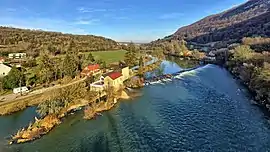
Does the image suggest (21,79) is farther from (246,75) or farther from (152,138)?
(246,75)

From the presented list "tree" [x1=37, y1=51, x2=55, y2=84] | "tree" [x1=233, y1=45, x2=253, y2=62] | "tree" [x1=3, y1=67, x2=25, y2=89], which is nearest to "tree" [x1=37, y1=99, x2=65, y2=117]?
"tree" [x1=3, y1=67, x2=25, y2=89]

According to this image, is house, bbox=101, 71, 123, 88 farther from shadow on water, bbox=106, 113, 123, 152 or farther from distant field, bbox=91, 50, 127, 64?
distant field, bbox=91, 50, 127, 64

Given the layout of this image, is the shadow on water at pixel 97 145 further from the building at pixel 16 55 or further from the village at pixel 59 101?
the building at pixel 16 55

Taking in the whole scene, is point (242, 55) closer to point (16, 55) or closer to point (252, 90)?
point (252, 90)

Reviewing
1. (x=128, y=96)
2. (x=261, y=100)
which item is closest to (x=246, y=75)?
(x=261, y=100)

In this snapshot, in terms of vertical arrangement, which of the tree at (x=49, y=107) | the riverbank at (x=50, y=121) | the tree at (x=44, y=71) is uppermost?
the tree at (x=44, y=71)

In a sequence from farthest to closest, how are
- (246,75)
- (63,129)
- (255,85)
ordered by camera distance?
(246,75)
(255,85)
(63,129)

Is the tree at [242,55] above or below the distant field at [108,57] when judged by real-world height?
above

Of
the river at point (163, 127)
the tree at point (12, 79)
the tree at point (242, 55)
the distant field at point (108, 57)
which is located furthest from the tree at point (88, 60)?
the tree at point (242, 55)

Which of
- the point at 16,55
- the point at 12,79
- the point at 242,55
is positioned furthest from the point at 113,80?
the point at 16,55

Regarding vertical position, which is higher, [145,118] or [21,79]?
[21,79]
